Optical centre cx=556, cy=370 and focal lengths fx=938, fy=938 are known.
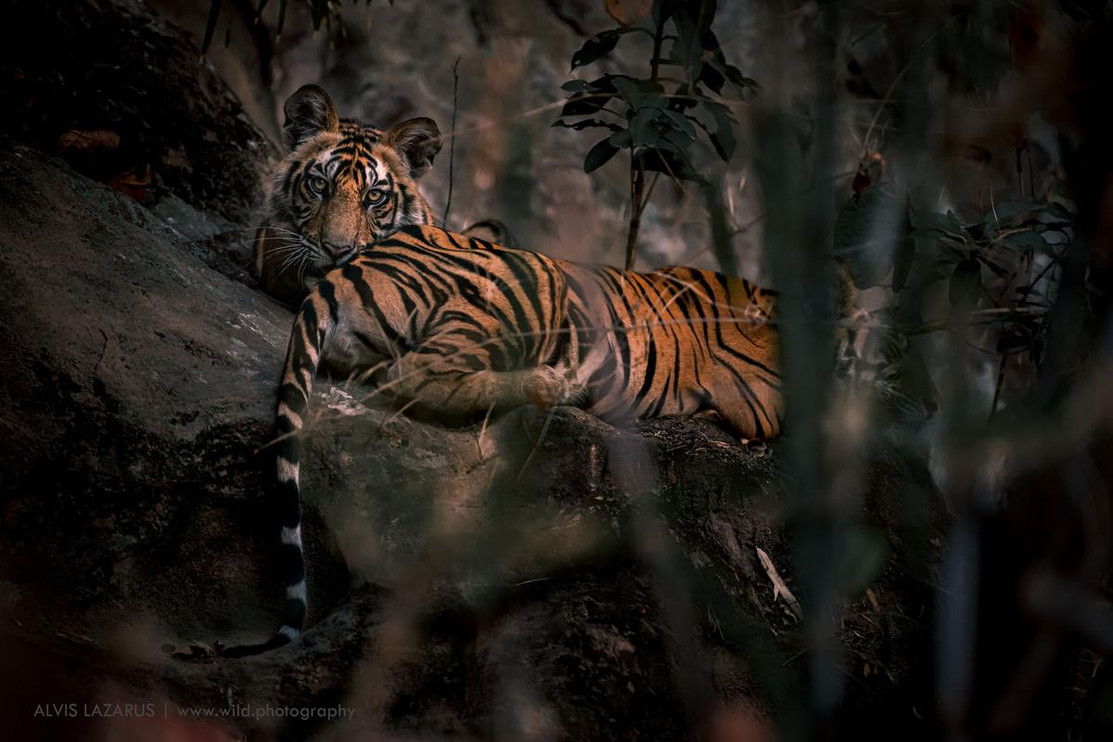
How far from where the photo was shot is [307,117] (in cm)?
396

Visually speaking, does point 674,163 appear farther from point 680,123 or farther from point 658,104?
point 658,104

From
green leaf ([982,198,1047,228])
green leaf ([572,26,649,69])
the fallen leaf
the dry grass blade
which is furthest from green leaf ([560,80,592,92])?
the dry grass blade

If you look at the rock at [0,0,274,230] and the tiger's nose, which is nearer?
the tiger's nose

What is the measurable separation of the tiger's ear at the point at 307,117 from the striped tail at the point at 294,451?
1245mm

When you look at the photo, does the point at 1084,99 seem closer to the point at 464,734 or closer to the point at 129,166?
the point at 464,734

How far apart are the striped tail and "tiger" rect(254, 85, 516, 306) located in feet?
2.17

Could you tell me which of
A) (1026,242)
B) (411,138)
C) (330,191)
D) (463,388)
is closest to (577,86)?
(411,138)

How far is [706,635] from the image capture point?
97.4 inches

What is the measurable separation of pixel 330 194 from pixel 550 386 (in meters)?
1.32

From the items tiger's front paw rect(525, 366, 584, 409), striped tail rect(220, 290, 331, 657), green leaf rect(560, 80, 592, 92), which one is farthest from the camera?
green leaf rect(560, 80, 592, 92)

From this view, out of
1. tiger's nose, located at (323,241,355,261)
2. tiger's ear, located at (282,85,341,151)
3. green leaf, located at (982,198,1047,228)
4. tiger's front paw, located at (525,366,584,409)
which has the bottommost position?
tiger's front paw, located at (525,366,584,409)

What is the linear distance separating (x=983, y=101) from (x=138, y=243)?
2645 millimetres

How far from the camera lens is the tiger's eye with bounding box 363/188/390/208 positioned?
375cm

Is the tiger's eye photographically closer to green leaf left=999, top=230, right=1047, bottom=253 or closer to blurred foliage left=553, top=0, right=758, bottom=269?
blurred foliage left=553, top=0, right=758, bottom=269
